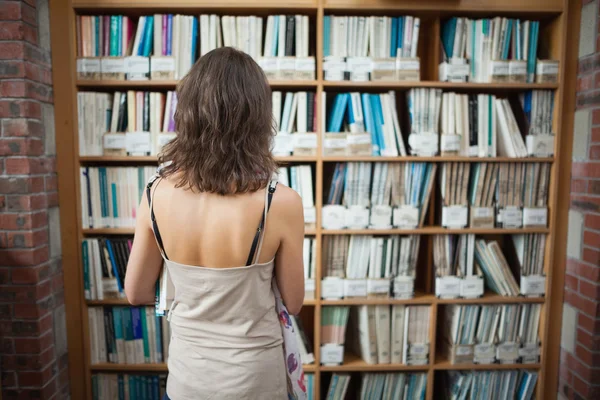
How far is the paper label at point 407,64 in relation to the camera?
183 cm

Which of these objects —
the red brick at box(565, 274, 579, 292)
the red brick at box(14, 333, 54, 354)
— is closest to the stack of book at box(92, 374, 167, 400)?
the red brick at box(14, 333, 54, 354)

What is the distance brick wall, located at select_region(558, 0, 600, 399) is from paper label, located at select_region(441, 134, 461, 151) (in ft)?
1.79

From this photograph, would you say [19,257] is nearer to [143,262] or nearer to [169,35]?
[143,262]

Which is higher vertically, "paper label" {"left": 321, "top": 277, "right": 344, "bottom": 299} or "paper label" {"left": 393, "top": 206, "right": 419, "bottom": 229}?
"paper label" {"left": 393, "top": 206, "right": 419, "bottom": 229}

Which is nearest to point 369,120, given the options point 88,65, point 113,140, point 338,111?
point 338,111

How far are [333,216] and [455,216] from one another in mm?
582

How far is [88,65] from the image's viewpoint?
5.87 ft

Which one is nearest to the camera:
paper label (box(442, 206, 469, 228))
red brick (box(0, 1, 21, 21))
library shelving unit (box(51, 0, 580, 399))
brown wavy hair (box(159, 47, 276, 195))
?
brown wavy hair (box(159, 47, 276, 195))

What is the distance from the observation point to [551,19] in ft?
6.21

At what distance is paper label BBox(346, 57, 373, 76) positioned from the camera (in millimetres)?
1813

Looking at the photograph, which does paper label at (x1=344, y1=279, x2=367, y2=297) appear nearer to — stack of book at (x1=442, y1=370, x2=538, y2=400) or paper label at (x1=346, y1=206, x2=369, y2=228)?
paper label at (x1=346, y1=206, x2=369, y2=228)

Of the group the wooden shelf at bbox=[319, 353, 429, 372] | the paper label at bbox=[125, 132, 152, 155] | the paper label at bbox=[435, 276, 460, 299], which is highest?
the paper label at bbox=[125, 132, 152, 155]

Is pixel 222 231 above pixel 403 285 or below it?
above

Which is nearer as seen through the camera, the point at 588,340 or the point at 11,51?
the point at 11,51
